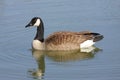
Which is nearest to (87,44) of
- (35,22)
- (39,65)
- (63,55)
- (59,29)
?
(63,55)

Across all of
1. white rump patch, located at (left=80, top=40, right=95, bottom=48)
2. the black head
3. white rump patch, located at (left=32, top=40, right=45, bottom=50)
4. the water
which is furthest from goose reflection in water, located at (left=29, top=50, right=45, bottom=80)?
white rump patch, located at (left=80, top=40, right=95, bottom=48)

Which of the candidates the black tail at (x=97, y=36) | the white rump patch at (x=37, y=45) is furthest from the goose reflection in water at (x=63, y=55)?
the black tail at (x=97, y=36)

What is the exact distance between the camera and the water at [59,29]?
1305 cm

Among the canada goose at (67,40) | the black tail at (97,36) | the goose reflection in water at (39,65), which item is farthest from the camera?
the canada goose at (67,40)

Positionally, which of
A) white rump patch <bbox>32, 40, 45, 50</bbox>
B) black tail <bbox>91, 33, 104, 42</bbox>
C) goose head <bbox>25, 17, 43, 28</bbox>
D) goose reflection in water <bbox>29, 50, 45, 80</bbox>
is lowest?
goose reflection in water <bbox>29, 50, 45, 80</bbox>

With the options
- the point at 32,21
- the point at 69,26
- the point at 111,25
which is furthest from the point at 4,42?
the point at 111,25

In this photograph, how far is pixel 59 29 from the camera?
16312 mm

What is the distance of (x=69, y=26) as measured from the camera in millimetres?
16516

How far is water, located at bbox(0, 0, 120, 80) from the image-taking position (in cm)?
1305

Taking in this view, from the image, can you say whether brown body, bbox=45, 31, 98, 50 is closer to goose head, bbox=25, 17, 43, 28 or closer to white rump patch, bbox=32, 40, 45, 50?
white rump patch, bbox=32, 40, 45, 50

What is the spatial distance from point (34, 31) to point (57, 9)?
1.56m

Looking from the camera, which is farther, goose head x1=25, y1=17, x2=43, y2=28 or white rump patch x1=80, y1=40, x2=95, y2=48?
goose head x1=25, y1=17, x2=43, y2=28

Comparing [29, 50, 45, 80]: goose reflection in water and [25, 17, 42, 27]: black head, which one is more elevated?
[25, 17, 42, 27]: black head

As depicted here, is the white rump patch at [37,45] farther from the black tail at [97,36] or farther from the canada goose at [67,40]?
the black tail at [97,36]
